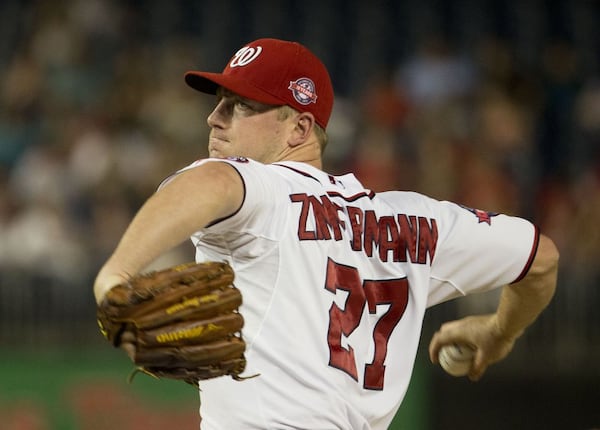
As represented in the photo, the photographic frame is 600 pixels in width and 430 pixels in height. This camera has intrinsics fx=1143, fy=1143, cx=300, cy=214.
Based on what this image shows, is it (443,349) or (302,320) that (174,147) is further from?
(302,320)

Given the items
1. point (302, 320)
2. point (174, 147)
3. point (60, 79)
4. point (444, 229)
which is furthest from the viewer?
point (60, 79)

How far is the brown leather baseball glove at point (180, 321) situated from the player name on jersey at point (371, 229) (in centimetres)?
40

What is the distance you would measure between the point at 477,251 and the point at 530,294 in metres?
0.33

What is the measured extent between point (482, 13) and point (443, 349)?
7.65 meters

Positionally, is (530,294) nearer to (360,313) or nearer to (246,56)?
(360,313)

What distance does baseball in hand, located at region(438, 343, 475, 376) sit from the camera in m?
4.00

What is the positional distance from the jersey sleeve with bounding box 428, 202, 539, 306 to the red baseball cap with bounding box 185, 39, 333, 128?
53 centimetres

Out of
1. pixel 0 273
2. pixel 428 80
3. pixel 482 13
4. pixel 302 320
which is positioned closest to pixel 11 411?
pixel 0 273

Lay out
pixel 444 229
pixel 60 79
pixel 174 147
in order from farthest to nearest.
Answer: pixel 60 79
pixel 174 147
pixel 444 229

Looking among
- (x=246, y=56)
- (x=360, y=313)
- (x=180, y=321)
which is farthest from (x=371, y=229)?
Result: (x=180, y=321)

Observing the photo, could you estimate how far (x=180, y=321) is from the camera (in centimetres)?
271

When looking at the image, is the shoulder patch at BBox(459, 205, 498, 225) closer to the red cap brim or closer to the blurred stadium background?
the red cap brim

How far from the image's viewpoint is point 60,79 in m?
10.7

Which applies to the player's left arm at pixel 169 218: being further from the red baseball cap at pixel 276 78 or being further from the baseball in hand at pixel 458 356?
the baseball in hand at pixel 458 356
